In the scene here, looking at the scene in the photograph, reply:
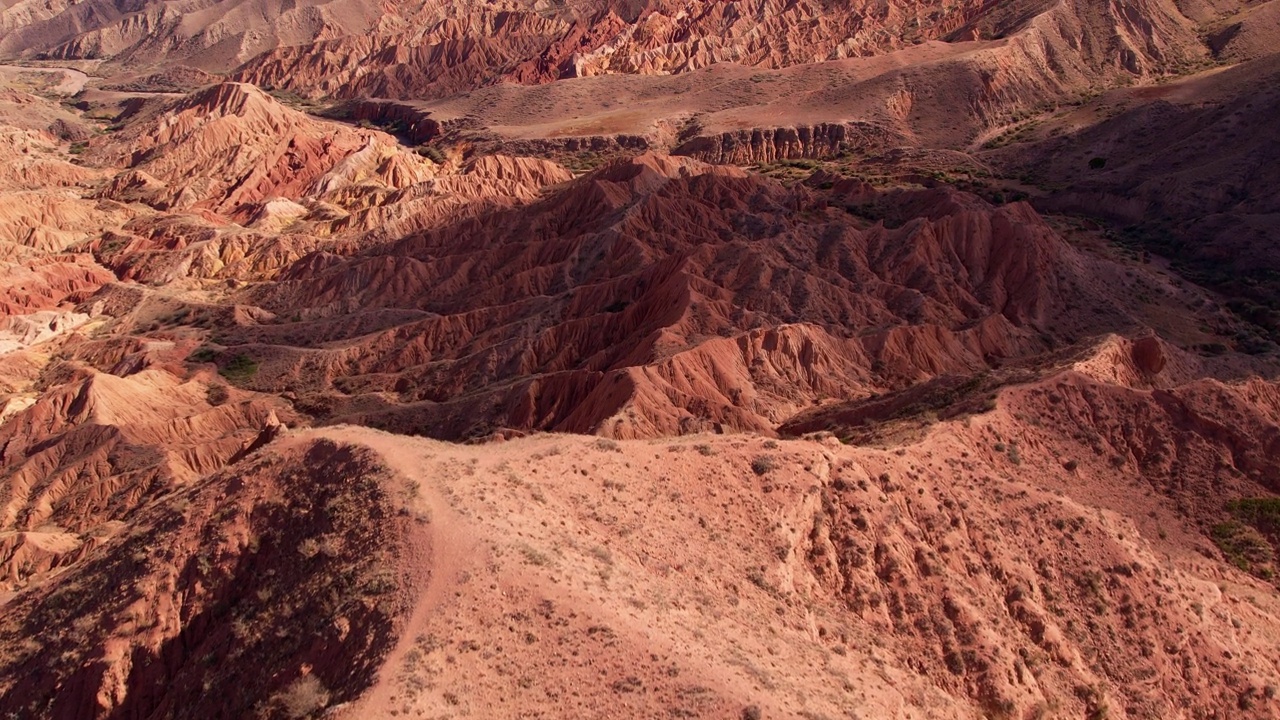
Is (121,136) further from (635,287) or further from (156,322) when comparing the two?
(635,287)

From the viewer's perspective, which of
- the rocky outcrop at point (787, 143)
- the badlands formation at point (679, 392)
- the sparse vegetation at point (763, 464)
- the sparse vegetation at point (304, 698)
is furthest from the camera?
the rocky outcrop at point (787, 143)

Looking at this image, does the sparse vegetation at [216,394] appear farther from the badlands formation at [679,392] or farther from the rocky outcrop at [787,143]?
the rocky outcrop at [787,143]

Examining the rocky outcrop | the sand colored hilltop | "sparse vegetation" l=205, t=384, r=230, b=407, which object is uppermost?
the rocky outcrop

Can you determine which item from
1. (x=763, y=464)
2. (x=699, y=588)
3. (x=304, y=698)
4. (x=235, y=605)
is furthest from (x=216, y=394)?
(x=699, y=588)

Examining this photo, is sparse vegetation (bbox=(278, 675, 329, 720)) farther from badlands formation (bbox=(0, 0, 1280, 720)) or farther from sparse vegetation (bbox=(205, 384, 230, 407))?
sparse vegetation (bbox=(205, 384, 230, 407))

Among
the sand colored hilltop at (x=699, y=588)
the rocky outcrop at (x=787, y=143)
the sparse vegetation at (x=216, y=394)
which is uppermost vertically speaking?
the rocky outcrop at (x=787, y=143)

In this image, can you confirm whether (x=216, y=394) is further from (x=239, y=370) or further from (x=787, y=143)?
(x=787, y=143)

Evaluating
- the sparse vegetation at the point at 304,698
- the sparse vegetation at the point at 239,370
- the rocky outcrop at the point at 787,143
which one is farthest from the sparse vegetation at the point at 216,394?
the rocky outcrop at the point at 787,143

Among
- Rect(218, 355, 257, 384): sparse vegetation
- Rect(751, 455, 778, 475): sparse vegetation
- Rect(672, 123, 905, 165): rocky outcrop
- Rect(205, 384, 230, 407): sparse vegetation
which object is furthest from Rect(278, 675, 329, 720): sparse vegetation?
Rect(672, 123, 905, 165): rocky outcrop
